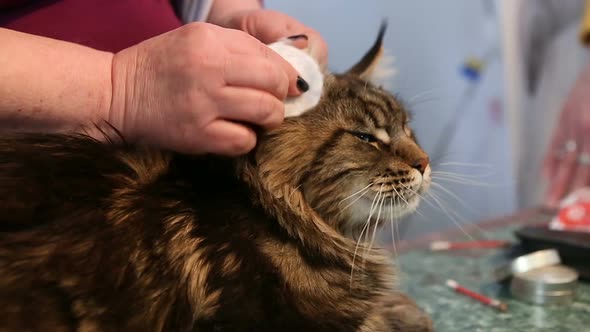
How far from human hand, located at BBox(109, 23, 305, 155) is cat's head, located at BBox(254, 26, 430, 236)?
0.24 feet

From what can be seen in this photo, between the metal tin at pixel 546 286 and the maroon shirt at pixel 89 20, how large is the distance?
29.8 inches

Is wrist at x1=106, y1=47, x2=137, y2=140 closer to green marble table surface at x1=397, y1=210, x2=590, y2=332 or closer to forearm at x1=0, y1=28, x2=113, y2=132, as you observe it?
forearm at x1=0, y1=28, x2=113, y2=132

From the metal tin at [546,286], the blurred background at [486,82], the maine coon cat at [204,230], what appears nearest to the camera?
the maine coon cat at [204,230]

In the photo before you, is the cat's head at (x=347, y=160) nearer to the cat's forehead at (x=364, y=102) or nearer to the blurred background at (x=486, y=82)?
the cat's forehead at (x=364, y=102)

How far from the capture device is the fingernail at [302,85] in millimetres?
707

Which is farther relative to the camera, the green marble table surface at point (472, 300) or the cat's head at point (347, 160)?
the green marble table surface at point (472, 300)

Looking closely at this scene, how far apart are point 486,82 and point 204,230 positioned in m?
1.97

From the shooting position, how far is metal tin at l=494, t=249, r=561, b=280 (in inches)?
39.9

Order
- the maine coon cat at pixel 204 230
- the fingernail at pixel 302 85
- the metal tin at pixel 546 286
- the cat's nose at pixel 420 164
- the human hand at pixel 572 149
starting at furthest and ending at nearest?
the human hand at pixel 572 149 < the metal tin at pixel 546 286 < the cat's nose at pixel 420 164 < the fingernail at pixel 302 85 < the maine coon cat at pixel 204 230

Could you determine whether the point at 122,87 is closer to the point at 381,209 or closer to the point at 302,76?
the point at 302,76

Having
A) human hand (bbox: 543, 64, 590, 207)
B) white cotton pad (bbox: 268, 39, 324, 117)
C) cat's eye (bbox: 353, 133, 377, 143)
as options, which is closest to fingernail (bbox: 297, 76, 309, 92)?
white cotton pad (bbox: 268, 39, 324, 117)

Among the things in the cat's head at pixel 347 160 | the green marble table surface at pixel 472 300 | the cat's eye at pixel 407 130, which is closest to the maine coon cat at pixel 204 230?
the cat's head at pixel 347 160

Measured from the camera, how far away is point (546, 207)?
1737mm

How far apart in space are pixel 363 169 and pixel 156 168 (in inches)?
11.2
